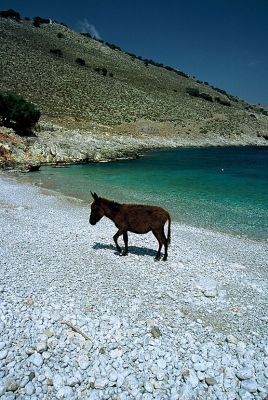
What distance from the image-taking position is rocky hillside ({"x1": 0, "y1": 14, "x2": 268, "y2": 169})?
60906 millimetres

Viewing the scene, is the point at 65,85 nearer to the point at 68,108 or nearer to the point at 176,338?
the point at 68,108

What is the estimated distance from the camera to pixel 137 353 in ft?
26.9

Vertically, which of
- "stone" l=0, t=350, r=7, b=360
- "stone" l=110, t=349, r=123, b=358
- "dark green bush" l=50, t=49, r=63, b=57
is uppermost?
"dark green bush" l=50, t=49, r=63, b=57

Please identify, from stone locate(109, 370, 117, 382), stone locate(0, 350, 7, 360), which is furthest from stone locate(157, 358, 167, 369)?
stone locate(0, 350, 7, 360)

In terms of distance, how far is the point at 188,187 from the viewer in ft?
119

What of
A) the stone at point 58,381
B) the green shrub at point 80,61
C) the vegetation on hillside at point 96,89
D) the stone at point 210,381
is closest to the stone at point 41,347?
the stone at point 58,381

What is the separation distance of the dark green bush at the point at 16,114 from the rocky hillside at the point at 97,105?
3.24 m

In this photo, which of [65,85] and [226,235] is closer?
[226,235]

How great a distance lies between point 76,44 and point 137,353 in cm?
15898

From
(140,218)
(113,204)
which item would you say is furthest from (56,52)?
(140,218)

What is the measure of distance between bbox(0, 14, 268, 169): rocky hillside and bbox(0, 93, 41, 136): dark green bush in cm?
324

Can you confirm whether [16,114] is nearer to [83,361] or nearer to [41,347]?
[41,347]

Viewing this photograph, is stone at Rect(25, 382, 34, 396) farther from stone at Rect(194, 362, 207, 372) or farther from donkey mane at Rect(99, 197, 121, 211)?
donkey mane at Rect(99, 197, 121, 211)

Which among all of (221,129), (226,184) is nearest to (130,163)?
(226,184)
